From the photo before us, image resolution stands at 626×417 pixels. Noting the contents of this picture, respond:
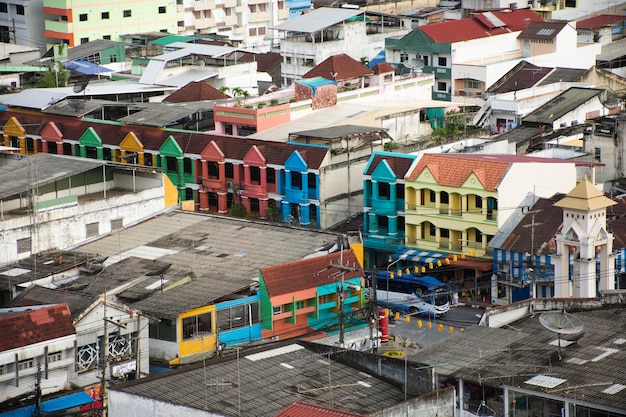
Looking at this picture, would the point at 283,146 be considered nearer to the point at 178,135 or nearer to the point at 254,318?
the point at 178,135

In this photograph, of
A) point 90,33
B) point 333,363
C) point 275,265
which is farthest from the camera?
point 90,33

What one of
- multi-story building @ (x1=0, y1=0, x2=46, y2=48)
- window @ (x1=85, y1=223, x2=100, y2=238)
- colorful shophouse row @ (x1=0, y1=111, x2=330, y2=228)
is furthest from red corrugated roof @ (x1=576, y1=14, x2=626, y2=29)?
window @ (x1=85, y1=223, x2=100, y2=238)

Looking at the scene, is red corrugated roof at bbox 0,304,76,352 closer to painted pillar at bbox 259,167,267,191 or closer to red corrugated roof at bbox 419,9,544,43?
painted pillar at bbox 259,167,267,191

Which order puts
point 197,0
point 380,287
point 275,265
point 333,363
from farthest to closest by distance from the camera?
point 197,0, point 380,287, point 275,265, point 333,363

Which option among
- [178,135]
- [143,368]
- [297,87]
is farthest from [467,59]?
[143,368]

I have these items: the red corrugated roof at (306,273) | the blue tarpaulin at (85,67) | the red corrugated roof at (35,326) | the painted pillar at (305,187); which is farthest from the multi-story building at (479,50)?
the red corrugated roof at (35,326)

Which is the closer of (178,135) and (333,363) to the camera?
(333,363)
